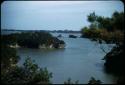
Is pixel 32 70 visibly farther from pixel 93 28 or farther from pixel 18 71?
pixel 93 28

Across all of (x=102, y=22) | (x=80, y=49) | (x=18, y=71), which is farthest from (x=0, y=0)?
(x=80, y=49)

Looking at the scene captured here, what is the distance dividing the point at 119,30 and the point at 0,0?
1533 mm

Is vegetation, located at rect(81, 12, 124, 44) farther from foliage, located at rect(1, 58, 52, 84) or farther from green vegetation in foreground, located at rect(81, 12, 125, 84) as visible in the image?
foliage, located at rect(1, 58, 52, 84)

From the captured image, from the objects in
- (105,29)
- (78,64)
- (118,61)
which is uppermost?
(105,29)

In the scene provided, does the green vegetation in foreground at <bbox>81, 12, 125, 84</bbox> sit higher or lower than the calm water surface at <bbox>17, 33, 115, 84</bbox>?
higher

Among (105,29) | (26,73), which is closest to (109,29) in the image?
(105,29)

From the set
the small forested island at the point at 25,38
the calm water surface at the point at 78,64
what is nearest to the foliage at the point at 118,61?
the calm water surface at the point at 78,64

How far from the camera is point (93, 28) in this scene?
5.21m

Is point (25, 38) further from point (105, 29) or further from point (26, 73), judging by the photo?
point (105, 29)

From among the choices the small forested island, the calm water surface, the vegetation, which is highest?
the vegetation

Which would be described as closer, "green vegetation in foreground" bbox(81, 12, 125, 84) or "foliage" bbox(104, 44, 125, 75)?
"foliage" bbox(104, 44, 125, 75)

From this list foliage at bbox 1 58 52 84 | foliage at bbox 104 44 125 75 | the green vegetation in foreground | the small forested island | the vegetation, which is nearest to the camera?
foliage at bbox 104 44 125 75

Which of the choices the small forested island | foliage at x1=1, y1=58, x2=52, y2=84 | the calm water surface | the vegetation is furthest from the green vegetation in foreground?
the calm water surface

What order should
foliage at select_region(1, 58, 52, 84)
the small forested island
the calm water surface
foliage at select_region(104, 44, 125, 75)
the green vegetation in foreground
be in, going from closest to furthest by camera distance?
1. foliage at select_region(104, 44, 125, 75)
2. the green vegetation in foreground
3. foliage at select_region(1, 58, 52, 84)
4. the small forested island
5. the calm water surface
